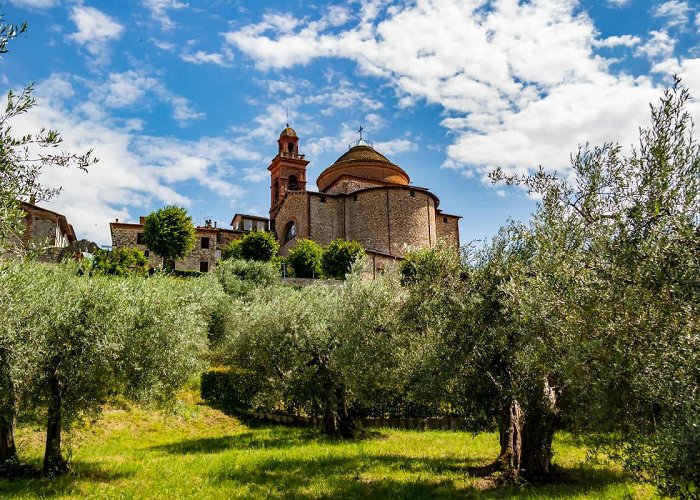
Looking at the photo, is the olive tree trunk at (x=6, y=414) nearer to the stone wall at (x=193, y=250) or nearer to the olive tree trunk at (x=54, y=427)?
the olive tree trunk at (x=54, y=427)

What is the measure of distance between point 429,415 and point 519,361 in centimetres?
1088

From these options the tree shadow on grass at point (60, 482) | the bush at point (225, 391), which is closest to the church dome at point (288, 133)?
the bush at point (225, 391)

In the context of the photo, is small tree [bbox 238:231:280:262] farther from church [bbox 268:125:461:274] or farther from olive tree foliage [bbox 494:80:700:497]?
olive tree foliage [bbox 494:80:700:497]

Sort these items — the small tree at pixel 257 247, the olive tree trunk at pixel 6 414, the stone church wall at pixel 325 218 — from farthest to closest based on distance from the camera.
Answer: the stone church wall at pixel 325 218, the small tree at pixel 257 247, the olive tree trunk at pixel 6 414

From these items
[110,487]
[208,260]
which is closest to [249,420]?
[110,487]

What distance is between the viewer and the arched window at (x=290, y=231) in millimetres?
57481

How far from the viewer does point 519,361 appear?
9781 millimetres

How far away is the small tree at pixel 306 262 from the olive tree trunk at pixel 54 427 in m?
36.1

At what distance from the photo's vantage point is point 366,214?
54.5 m

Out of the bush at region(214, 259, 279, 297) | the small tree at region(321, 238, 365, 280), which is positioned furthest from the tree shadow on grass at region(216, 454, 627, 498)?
the small tree at region(321, 238, 365, 280)

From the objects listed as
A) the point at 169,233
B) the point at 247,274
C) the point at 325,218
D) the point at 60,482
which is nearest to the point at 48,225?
the point at 169,233

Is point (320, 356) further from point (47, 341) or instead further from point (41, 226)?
point (41, 226)

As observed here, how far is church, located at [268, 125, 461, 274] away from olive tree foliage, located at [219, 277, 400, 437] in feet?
104

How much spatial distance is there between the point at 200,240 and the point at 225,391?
41.2m
